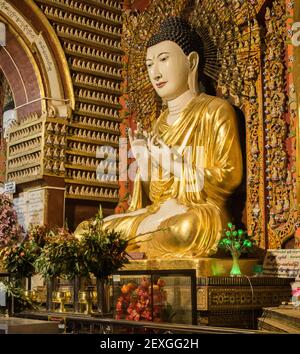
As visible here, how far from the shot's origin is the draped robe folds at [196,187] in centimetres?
606

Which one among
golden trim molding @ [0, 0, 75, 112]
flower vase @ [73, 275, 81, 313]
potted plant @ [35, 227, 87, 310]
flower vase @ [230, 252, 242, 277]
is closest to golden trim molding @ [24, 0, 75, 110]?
golden trim molding @ [0, 0, 75, 112]

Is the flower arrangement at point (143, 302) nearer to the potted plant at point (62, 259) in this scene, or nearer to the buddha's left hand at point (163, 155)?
the potted plant at point (62, 259)

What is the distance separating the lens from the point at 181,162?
6.76 meters

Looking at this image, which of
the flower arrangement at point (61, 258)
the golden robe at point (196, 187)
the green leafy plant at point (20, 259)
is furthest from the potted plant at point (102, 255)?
the golden robe at point (196, 187)

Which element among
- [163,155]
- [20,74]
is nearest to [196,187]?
[163,155]

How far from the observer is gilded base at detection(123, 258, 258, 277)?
5.62 m

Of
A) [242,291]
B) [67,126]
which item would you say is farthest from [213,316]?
[67,126]

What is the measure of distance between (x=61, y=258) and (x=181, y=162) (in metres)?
2.33

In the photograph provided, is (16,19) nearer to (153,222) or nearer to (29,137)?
(29,137)

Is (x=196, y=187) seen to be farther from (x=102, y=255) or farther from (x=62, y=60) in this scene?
(x=62, y=60)

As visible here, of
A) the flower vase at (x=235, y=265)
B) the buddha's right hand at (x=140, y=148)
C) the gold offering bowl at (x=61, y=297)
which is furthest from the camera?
the buddha's right hand at (x=140, y=148)

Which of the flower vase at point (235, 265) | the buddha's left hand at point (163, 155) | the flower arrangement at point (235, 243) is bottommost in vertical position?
the flower vase at point (235, 265)

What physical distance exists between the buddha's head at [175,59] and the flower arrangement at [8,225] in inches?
90.3
